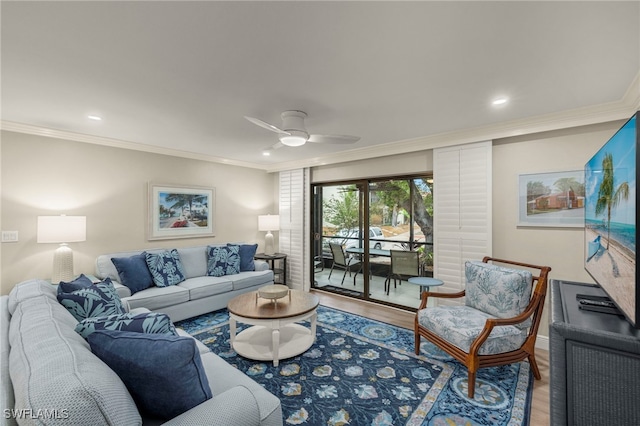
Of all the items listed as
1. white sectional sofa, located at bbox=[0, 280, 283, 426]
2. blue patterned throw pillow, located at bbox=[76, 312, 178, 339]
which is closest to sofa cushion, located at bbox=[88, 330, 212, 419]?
white sectional sofa, located at bbox=[0, 280, 283, 426]

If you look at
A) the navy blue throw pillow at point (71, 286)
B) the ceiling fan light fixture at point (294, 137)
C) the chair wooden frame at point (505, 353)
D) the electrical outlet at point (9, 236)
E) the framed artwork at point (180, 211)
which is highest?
the ceiling fan light fixture at point (294, 137)

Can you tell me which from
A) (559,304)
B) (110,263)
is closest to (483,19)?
(559,304)

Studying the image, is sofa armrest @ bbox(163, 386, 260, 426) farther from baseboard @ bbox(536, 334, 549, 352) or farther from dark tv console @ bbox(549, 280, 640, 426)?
baseboard @ bbox(536, 334, 549, 352)

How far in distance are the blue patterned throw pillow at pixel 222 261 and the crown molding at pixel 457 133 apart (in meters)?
1.55

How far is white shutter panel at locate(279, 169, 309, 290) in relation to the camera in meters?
5.17

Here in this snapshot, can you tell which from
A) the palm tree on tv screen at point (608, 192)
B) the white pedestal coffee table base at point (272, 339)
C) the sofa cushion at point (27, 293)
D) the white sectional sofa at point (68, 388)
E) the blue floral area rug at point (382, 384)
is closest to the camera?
the white sectional sofa at point (68, 388)

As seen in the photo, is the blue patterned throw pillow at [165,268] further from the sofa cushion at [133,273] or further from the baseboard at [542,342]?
the baseboard at [542,342]

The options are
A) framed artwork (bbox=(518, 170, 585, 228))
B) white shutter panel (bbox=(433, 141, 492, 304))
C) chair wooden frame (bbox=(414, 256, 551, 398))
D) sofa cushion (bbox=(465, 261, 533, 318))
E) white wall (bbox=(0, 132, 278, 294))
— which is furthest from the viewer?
white shutter panel (bbox=(433, 141, 492, 304))

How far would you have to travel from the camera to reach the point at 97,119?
9.64 feet

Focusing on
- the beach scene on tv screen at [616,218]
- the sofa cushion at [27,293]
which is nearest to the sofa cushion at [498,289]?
the beach scene on tv screen at [616,218]

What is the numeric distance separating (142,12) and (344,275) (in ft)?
14.5

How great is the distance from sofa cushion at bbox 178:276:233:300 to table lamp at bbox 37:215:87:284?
1.20m

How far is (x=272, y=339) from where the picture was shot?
2.69 meters

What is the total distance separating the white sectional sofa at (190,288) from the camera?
329 cm
